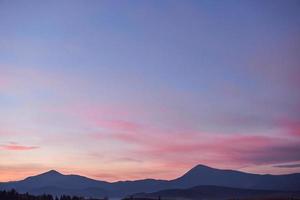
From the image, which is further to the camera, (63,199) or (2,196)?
(63,199)

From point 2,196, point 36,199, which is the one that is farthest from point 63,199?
point 2,196

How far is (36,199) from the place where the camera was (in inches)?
3735

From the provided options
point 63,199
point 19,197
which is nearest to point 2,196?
point 19,197

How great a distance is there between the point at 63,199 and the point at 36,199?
219 inches

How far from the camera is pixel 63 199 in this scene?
97.3 m

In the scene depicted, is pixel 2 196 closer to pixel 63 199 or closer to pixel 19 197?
pixel 19 197

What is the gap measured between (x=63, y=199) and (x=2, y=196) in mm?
12880

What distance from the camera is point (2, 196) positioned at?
89750mm

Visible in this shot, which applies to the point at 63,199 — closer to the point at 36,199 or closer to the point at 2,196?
the point at 36,199

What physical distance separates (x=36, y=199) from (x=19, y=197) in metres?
3.81

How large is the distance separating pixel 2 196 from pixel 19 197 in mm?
3700
